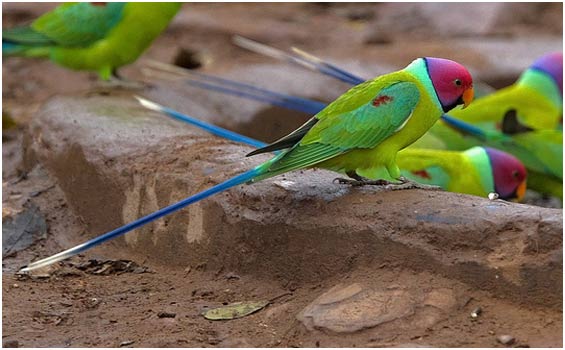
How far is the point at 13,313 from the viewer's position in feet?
9.20

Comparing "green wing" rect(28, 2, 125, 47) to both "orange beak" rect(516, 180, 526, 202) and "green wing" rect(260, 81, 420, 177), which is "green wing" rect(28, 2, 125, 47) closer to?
"orange beak" rect(516, 180, 526, 202)

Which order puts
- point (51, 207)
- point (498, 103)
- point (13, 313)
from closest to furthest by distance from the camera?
1. point (13, 313)
2. point (51, 207)
3. point (498, 103)

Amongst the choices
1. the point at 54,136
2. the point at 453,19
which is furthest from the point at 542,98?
the point at 54,136

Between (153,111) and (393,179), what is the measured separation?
1296 mm

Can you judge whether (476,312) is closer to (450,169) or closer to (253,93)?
(450,169)

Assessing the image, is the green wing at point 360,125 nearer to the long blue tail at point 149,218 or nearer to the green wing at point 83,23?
the long blue tail at point 149,218

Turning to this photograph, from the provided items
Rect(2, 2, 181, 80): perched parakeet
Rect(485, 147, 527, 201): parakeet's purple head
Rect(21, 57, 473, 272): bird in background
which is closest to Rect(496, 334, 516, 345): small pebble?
Rect(21, 57, 473, 272): bird in background

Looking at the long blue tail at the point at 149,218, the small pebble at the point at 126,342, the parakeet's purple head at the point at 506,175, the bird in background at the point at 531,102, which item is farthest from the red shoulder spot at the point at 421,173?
the small pebble at the point at 126,342

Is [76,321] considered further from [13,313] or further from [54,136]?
[54,136]

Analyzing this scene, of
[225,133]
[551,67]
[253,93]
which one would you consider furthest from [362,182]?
[551,67]

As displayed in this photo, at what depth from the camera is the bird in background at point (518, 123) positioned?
14.9 ft

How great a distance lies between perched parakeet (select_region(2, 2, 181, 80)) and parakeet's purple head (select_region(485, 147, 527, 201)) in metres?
1.68

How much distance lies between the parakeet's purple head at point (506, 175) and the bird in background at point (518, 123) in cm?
36

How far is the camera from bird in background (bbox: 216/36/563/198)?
4539 millimetres
